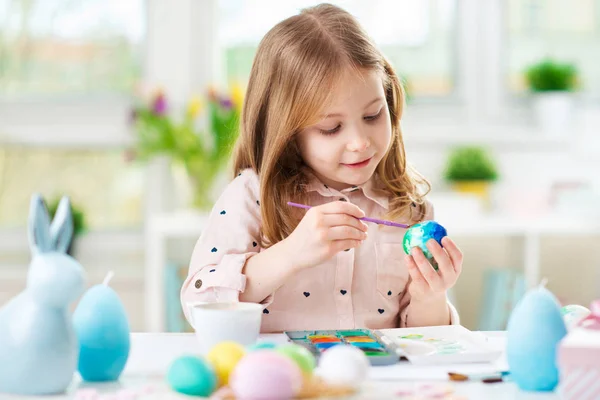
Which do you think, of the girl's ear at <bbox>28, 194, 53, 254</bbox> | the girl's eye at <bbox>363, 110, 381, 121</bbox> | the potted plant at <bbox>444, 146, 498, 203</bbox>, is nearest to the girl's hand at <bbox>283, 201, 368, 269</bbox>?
the girl's eye at <bbox>363, 110, 381, 121</bbox>

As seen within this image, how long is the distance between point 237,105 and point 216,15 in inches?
22.1

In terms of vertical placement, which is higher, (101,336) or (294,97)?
(294,97)

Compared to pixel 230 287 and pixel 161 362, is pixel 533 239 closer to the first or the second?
pixel 230 287

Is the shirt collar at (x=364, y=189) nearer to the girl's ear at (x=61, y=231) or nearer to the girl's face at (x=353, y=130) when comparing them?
the girl's face at (x=353, y=130)

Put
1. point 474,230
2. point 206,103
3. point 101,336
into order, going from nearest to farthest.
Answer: point 101,336, point 474,230, point 206,103

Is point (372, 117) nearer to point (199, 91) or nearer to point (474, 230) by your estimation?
point (474, 230)

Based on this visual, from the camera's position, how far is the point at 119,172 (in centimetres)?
338

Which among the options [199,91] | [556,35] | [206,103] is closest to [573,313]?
[206,103]

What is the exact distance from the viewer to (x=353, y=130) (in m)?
1.37

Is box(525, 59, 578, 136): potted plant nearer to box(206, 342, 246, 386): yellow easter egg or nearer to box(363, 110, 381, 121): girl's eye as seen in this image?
box(363, 110, 381, 121): girl's eye

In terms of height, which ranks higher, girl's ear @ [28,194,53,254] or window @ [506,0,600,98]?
window @ [506,0,600,98]

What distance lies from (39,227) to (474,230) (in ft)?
7.16

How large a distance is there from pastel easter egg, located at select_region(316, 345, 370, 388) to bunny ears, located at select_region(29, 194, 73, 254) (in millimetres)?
300

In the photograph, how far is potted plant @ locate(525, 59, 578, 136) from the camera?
127 inches
